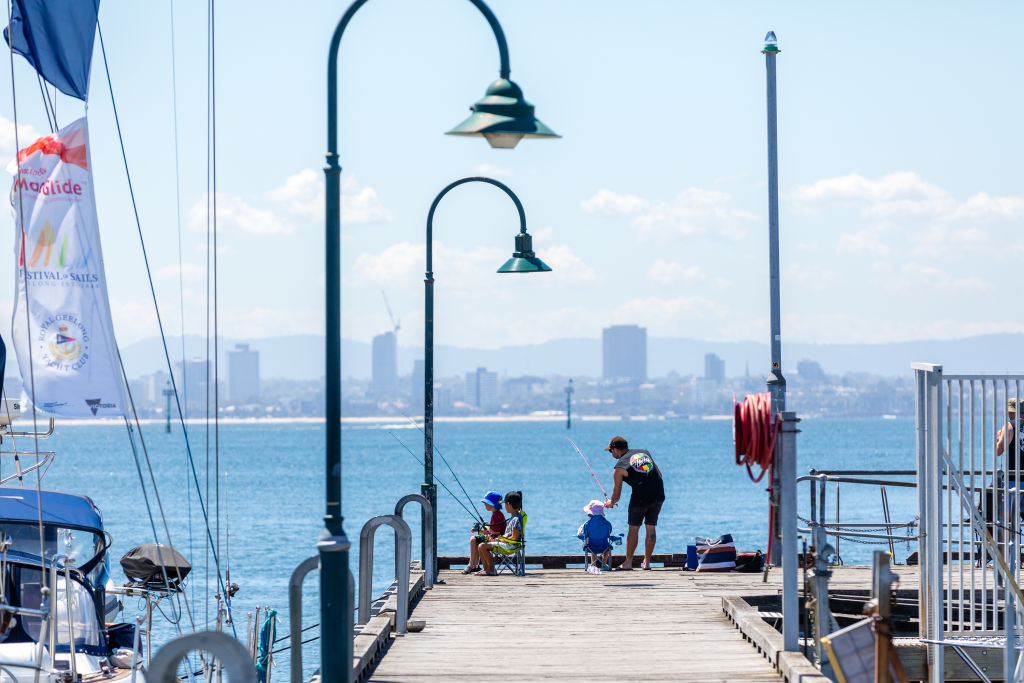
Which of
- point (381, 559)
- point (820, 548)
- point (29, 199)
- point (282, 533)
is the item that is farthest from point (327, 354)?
point (282, 533)

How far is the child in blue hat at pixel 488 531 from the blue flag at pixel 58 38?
697 cm

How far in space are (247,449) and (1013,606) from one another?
187190mm

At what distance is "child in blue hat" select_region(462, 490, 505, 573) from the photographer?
1662cm

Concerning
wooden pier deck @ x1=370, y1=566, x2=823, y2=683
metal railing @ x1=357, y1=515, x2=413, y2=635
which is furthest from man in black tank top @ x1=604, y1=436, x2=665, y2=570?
metal railing @ x1=357, y1=515, x2=413, y2=635

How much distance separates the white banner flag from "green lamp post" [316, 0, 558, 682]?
19.1 ft

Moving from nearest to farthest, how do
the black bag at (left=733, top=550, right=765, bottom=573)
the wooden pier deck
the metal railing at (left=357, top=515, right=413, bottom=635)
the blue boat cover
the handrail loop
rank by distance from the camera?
the wooden pier deck < the metal railing at (left=357, top=515, right=413, bottom=635) < the handrail loop < the black bag at (left=733, top=550, right=765, bottom=573) < the blue boat cover

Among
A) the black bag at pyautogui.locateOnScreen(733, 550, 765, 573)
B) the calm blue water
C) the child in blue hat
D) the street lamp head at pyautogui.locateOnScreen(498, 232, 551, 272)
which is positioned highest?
the street lamp head at pyautogui.locateOnScreen(498, 232, 551, 272)

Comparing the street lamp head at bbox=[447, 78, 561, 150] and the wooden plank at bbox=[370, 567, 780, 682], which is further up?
the street lamp head at bbox=[447, 78, 561, 150]

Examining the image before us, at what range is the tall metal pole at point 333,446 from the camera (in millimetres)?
8305

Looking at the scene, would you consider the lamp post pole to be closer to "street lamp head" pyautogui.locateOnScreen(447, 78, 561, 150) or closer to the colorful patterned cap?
the colorful patterned cap

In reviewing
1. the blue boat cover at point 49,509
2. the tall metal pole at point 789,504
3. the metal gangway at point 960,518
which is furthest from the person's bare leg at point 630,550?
the blue boat cover at point 49,509

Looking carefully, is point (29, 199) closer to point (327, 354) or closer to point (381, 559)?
point (327, 354)

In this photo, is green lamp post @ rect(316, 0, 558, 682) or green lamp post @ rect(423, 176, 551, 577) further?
green lamp post @ rect(423, 176, 551, 577)

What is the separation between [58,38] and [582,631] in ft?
28.8
